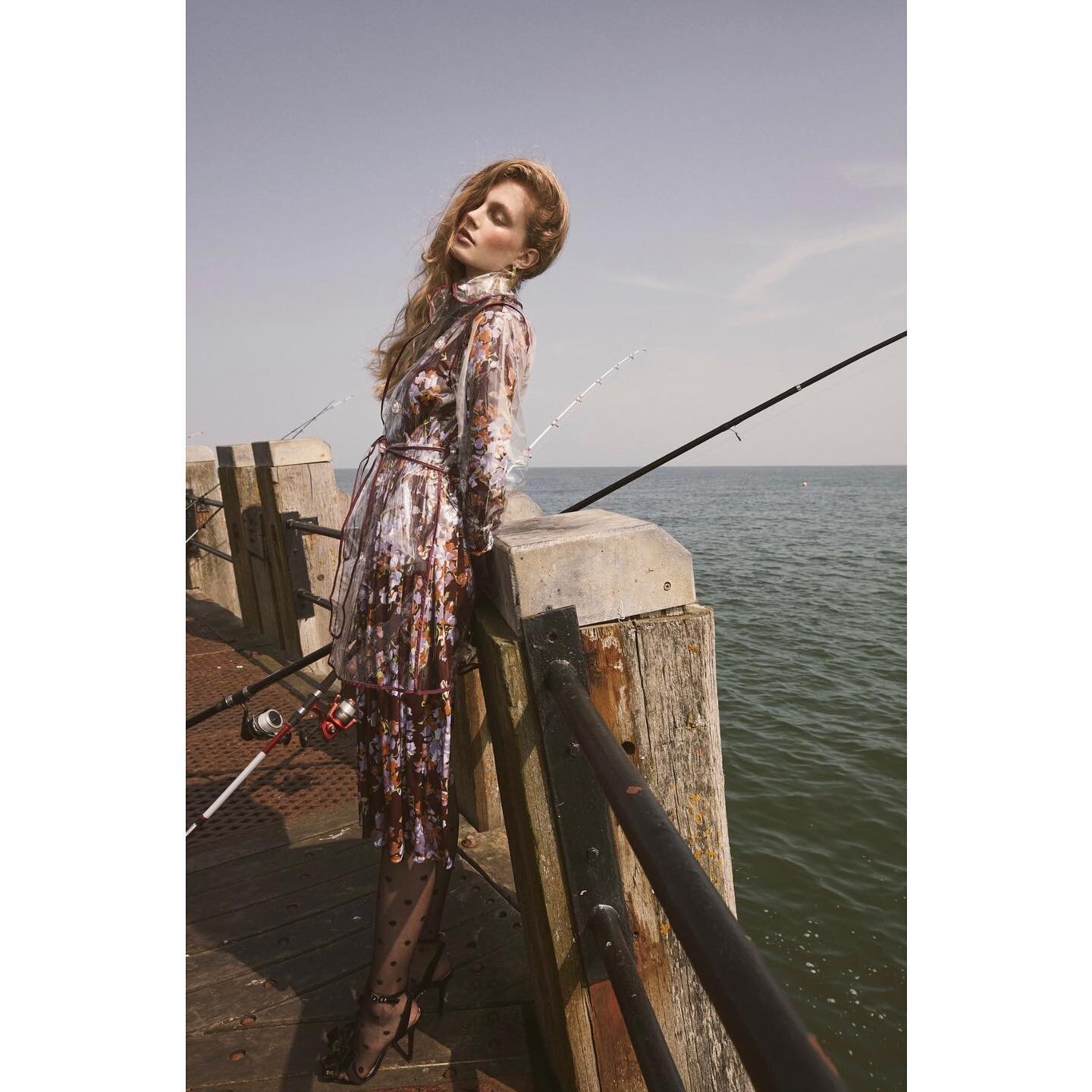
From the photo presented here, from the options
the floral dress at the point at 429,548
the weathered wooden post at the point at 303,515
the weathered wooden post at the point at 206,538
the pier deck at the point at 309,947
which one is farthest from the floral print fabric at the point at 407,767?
the weathered wooden post at the point at 206,538

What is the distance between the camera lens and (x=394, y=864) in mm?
1923

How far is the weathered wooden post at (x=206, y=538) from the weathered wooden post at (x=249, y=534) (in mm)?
1455

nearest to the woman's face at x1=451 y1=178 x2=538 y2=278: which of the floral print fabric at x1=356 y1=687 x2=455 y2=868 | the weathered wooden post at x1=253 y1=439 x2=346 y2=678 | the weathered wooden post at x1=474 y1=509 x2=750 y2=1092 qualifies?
the weathered wooden post at x1=474 y1=509 x2=750 y2=1092

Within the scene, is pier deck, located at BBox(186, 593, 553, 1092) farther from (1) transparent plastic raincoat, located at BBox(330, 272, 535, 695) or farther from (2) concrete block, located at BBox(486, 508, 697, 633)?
(2) concrete block, located at BBox(486, 508, 697, 633)

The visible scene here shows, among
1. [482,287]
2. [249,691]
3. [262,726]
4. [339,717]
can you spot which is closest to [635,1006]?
[339,717]

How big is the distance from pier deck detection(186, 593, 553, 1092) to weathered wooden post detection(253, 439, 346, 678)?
1588 millimetres

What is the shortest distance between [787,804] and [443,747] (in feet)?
24.0

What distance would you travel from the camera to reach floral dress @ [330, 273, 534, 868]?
5.96 feet

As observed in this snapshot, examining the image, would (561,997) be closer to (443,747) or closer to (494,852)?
(443,747)

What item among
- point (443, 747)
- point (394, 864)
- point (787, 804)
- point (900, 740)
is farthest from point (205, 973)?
point (900, 740)

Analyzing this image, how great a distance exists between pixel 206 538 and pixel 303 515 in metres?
3.29

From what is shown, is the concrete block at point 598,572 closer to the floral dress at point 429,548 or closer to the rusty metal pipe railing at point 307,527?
the floral dress at point 429,548

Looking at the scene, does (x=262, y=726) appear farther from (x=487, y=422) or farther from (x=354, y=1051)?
(x=487, y=422)

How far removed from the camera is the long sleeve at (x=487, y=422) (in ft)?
5.89
